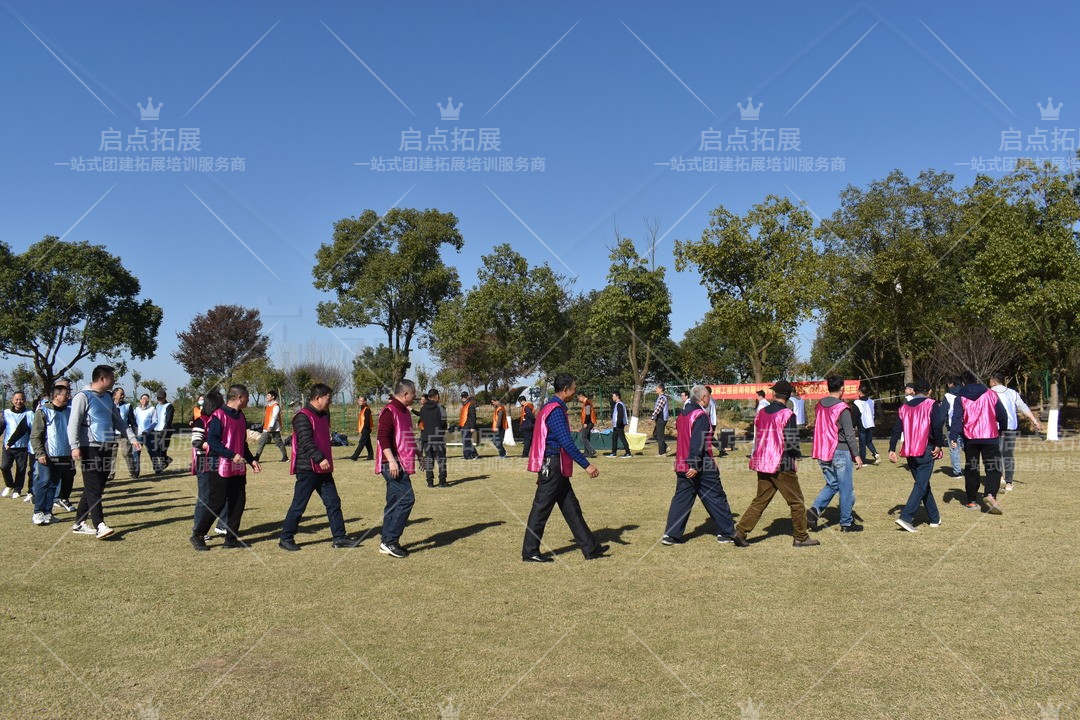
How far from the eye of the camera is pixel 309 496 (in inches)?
346

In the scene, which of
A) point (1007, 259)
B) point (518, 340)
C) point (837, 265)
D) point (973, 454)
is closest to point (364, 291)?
point (518, 340)

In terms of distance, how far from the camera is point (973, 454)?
35.0 feet

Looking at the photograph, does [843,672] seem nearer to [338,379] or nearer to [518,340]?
[518,340]

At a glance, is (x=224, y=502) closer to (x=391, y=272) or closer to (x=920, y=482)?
(x=920, y=482)

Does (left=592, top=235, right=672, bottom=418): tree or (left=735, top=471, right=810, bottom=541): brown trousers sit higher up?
(left=592, top=235, right=672, bottom=418): tree

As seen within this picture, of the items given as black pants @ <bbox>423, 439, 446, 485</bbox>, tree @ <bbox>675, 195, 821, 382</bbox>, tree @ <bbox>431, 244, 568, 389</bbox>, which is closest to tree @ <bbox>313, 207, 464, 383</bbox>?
tree @ <bbox>431, 244, 568, 389</bbox>

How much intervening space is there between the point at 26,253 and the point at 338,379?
71.0ft

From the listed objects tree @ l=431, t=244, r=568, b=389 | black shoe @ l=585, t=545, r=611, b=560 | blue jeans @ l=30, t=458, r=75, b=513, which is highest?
tree @ l=431, t=244, r=568, b=389

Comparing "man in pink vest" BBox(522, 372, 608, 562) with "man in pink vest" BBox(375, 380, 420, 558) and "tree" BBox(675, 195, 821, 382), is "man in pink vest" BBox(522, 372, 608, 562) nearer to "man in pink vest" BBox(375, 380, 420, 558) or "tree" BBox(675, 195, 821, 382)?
"man in pink vest" BBox(375, 380, 420, 558)

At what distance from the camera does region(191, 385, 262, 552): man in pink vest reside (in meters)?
8.73

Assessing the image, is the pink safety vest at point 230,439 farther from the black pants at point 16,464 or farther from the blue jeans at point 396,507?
the black pants at point 16,464

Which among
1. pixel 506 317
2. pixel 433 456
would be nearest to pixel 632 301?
pixel 506 317

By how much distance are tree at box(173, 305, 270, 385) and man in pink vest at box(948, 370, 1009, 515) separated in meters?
58.4

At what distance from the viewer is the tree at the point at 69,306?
34.5 metres
